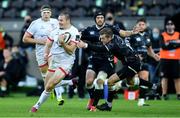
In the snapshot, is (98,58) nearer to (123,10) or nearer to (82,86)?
(82,86)

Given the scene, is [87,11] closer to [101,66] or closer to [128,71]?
[101,66]

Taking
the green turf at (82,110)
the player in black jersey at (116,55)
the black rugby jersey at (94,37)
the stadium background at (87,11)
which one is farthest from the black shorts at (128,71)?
the stadium background at (87,11)

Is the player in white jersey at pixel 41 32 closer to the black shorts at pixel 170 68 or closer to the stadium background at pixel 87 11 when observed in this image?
the black shorts at pixel 170 68

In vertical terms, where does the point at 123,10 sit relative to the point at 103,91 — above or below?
→ above

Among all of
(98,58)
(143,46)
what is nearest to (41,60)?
(98,58)

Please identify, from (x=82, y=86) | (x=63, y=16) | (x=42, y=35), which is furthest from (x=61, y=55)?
(x=82, y=86)

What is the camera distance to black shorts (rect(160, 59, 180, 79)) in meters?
22.1

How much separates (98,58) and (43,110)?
223cm

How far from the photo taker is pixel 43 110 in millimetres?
16109

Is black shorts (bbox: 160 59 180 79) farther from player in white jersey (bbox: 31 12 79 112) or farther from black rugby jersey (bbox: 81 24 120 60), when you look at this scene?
player in white jersey (bbox: 31 12 79 112)

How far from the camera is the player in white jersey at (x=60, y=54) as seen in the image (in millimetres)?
15367

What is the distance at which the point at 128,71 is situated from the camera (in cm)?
1644

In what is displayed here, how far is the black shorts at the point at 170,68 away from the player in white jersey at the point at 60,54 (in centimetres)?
645

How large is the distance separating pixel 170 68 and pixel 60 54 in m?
6.94
